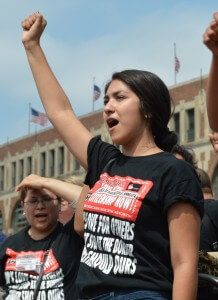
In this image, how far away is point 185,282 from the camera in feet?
9.74

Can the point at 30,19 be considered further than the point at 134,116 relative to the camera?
Yes

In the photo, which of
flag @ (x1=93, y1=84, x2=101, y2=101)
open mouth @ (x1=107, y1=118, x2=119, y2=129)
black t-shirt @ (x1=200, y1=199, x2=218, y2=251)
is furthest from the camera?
flag @ (x1=93, y1=84, x2=101, y2=101)

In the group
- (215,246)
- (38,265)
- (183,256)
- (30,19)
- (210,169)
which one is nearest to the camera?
(183,256)

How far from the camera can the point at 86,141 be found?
11.6ft

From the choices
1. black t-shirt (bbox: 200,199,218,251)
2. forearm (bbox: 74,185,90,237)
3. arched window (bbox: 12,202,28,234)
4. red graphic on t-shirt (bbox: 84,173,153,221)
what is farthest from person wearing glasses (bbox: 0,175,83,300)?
arched window (bbox: 12,202,28,234)

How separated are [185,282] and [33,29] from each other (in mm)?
1529

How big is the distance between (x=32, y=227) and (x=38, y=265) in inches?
16.1

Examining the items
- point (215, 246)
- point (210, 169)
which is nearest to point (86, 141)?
point (215, 246)

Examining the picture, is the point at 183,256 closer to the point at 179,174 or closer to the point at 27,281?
the point at 179,174

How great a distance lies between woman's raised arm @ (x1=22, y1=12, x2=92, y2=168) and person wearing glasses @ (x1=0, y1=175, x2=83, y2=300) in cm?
90

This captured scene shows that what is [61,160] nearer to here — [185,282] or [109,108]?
[109,108]

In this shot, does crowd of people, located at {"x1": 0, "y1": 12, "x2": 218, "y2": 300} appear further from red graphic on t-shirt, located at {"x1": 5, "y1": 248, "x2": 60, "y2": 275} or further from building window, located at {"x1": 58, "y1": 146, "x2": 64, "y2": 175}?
building window, located at {"x1": 58, "y1": 146, "x2": 64, "y2": 175}

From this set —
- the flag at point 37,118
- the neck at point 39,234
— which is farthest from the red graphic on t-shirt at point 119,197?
the flag at point 37,118

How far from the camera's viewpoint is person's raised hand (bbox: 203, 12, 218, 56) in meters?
3.05
